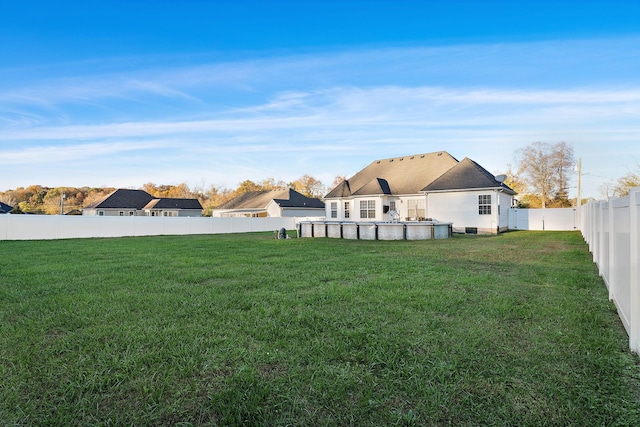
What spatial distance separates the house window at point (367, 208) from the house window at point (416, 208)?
232 centimetres

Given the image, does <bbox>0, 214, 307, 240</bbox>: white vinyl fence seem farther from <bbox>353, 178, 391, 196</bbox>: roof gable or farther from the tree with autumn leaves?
the tree with autumn leaves

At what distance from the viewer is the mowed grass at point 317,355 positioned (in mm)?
1965

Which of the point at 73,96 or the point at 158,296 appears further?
the point at 73,96

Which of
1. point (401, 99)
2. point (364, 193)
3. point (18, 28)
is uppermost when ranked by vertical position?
point (18, 28)

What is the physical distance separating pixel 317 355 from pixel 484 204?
18.6 meters

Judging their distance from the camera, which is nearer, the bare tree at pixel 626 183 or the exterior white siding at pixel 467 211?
the exterior white siding at pixel 467 211

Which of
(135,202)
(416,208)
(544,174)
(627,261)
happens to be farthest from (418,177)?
(135,202)

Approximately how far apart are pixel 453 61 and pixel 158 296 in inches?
512

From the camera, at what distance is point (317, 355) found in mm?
2674

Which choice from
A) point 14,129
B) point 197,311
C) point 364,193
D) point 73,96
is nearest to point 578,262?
point 197,311

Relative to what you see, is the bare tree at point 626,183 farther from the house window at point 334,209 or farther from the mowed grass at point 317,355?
the mowed grass at point 317,355

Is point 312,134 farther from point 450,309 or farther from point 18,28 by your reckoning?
point 450,309

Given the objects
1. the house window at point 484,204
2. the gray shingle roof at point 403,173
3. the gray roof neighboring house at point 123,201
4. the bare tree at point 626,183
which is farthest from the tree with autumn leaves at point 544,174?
the gray roof neighboring house at point 123,201

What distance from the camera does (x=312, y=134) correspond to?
2280cm
